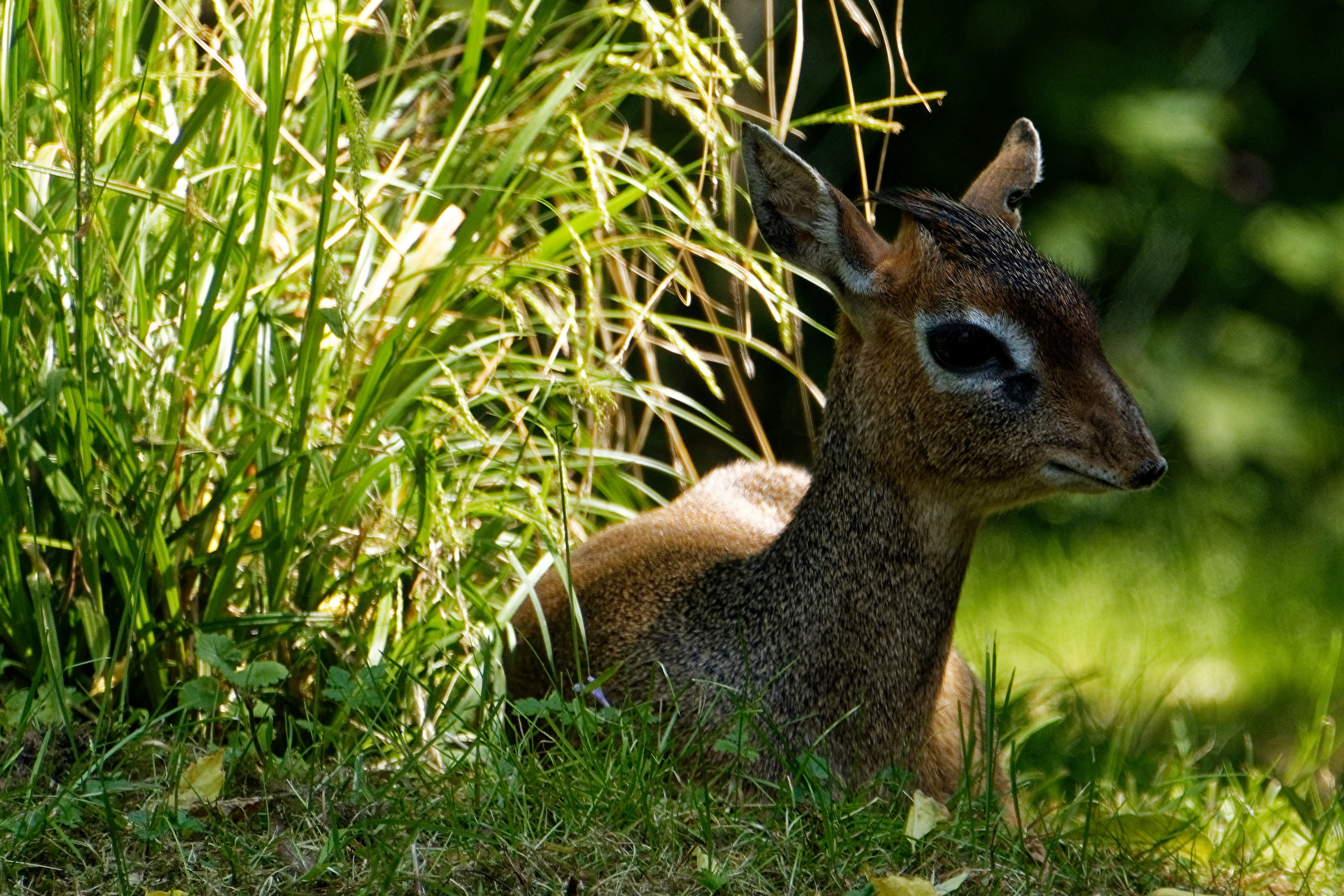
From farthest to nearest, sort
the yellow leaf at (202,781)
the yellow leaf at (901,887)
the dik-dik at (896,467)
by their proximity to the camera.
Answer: the dik-dik at (896,467) < the yellow leaf at (202,781) < the yellow leaf at (901,887)

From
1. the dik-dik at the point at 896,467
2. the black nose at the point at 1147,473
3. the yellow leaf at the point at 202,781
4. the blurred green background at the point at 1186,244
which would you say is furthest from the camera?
the blurred green background at the point at 1186,244

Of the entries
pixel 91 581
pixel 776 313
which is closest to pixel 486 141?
pixel 776 313

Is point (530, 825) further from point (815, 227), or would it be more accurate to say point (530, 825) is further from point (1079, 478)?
point (815, 227)

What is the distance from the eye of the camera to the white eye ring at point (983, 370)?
116 inches

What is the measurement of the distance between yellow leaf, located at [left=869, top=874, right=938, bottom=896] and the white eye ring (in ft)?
3.24

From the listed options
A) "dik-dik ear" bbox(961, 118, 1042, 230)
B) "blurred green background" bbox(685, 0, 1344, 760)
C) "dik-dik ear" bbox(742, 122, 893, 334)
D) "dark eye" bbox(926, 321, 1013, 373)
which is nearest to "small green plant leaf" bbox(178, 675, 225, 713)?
"dik-dik ear" bbox(742, 122, 893, 334)

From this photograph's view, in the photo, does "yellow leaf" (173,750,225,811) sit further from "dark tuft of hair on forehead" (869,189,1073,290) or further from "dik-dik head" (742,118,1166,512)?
"dark tuft of hair on forehead" (869,189,1073,290)

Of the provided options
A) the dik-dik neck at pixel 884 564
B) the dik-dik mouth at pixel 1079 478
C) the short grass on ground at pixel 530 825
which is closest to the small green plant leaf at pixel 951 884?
the short grass on ground at pixel 530 825

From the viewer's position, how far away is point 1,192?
2.83m

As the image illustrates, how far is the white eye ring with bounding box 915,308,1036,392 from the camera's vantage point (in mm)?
2943

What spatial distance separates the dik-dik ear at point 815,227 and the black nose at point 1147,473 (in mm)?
602

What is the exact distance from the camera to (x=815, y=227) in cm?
311

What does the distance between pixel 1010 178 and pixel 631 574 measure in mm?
1191

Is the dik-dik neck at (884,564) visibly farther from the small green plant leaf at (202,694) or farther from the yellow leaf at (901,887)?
the small green plant leaf at (202,694)
